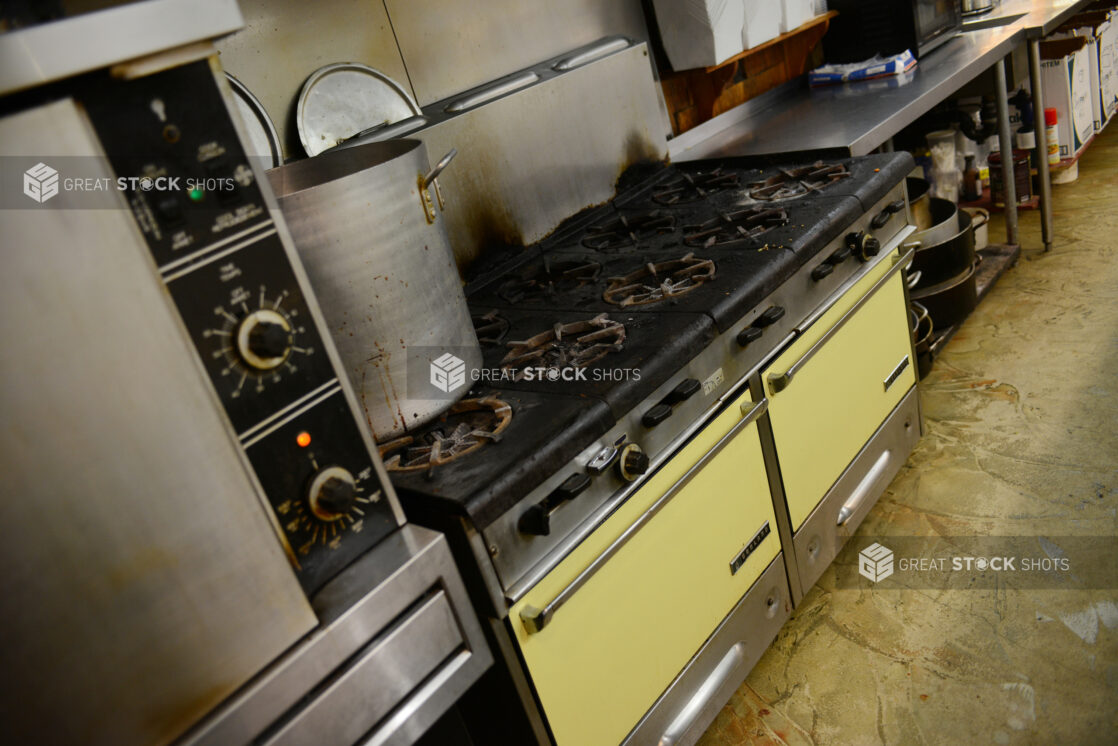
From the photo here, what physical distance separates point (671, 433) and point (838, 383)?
666 millimetres

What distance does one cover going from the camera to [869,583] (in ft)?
6.73

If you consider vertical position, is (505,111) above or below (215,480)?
above

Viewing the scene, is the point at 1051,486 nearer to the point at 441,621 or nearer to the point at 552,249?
the point at 552,249

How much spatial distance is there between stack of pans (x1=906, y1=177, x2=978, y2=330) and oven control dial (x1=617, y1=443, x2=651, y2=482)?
5.93 ft

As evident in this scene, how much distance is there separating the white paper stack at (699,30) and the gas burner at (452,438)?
1626 mm

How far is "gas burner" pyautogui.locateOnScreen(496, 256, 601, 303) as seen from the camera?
5.97 ft

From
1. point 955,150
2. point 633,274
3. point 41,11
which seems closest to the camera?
point 41,11

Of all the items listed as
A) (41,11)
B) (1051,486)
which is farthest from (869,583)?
(41,11)

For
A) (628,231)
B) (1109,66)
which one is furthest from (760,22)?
(1109,66)

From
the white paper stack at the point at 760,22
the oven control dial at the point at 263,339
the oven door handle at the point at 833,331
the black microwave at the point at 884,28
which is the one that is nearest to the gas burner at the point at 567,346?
the oven door handle at the point at 833,331

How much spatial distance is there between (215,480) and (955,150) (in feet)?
11.6

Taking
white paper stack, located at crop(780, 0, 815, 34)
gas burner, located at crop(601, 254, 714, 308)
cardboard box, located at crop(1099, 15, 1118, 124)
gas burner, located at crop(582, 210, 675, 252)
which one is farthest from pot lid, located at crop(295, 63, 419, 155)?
cardboard box, located at crop(1099, 15, 1118, 124)

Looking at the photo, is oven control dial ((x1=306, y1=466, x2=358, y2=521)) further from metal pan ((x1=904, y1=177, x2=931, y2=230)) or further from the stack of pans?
metal pan ((x1=904, y1=177, x2=931, y2=230))

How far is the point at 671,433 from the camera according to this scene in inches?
56.6
